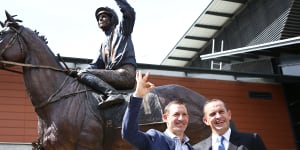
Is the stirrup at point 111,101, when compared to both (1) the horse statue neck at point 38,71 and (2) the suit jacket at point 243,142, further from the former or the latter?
(2) the suit jacket at point 243,142

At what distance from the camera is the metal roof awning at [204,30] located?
2147 centimetres

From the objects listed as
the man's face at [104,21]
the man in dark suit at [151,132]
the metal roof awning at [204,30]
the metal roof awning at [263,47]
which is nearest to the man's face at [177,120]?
the man in dark suit at [151,132]

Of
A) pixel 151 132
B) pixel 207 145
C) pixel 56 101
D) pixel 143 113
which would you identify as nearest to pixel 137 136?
pixel 151 132

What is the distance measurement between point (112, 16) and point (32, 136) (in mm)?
7769

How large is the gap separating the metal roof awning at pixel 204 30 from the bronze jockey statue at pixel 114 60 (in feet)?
48.7

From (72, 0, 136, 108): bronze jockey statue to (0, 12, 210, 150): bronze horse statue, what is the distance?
0.46ft

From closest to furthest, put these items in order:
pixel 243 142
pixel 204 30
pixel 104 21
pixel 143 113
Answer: pixel 243 142 < pixel 143 113 < pixel 104 21 < pixel 204 30

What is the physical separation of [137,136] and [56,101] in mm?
2549

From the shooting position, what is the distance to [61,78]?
5.55 metres

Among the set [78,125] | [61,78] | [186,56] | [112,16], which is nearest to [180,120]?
[78,125]

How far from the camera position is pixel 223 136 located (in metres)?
3.28

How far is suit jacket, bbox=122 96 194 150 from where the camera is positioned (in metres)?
2.95

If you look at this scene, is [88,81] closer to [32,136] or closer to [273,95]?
[32,136]

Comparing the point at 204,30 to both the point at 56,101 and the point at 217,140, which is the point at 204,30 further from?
the point at 217,140
